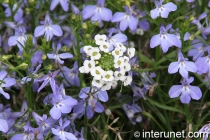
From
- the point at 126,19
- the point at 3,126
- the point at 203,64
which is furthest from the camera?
the point at 126,19

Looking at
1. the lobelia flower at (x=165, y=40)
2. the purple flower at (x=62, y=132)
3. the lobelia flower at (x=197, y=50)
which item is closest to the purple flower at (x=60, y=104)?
the purple flower at (x=62, y=132)

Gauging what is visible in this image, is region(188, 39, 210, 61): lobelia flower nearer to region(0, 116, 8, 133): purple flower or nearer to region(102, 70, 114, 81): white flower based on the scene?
region(102, 70, 114, 81): white flower

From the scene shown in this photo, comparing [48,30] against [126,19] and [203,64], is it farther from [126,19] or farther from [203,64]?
[203,64]

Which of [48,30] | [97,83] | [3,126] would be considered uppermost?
[48,30]

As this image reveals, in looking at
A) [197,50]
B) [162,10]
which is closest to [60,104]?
[162,10]

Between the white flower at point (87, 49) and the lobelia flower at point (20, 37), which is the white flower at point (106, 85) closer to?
the white flower at point (87, 49)

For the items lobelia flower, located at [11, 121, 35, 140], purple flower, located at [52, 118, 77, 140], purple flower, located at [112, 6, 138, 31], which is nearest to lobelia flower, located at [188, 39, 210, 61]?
purple flower, located at [112, 6, 138, 31]
